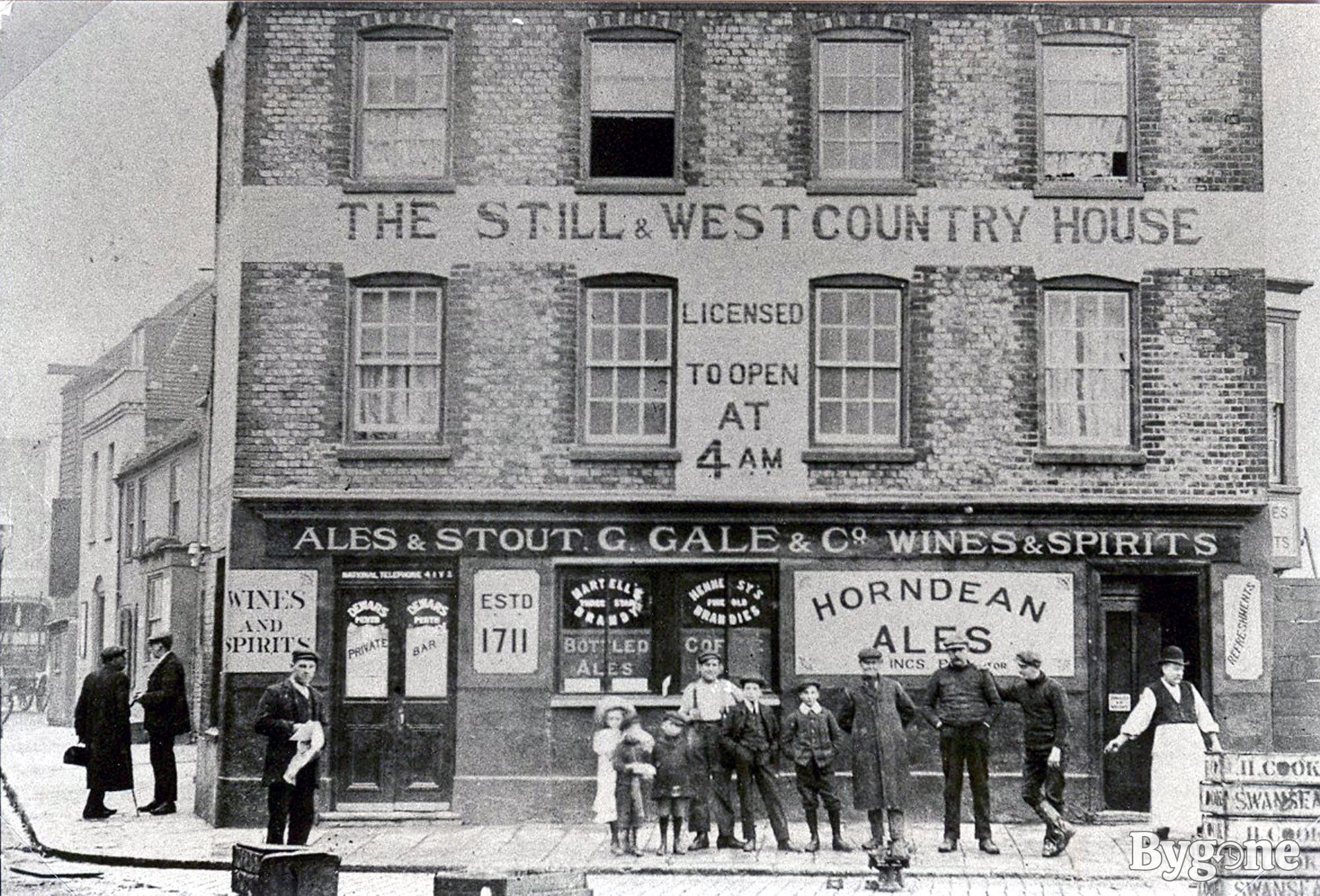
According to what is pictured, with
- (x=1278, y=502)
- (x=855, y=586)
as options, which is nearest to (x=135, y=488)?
(x=855, y=586)

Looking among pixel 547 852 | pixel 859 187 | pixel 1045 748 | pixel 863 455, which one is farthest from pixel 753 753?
pixel 859 187

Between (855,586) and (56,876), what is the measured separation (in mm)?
7642

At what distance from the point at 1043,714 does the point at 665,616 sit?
3.87 metres

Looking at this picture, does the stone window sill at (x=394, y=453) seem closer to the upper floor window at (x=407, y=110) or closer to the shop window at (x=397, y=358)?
the shop window at (x=397, y=358)

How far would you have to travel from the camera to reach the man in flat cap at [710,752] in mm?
16125

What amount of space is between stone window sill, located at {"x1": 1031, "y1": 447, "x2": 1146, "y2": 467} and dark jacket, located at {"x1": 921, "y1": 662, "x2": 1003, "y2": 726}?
247 cm

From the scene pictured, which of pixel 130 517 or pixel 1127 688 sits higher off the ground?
pixel 130 517

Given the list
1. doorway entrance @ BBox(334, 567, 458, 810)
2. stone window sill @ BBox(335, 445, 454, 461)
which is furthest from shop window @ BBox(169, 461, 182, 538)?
stone window sill @ BBox(335, 445, 454, 461)

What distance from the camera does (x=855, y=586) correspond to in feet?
58.1

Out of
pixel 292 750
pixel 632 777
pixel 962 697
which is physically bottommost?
pixel 632 777

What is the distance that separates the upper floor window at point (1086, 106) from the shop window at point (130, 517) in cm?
917

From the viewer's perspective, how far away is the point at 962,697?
53.0 feet

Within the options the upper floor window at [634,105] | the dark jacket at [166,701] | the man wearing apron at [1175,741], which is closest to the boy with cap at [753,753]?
the man wearing apron at [1175,741]

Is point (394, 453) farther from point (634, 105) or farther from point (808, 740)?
point (808, 740)
